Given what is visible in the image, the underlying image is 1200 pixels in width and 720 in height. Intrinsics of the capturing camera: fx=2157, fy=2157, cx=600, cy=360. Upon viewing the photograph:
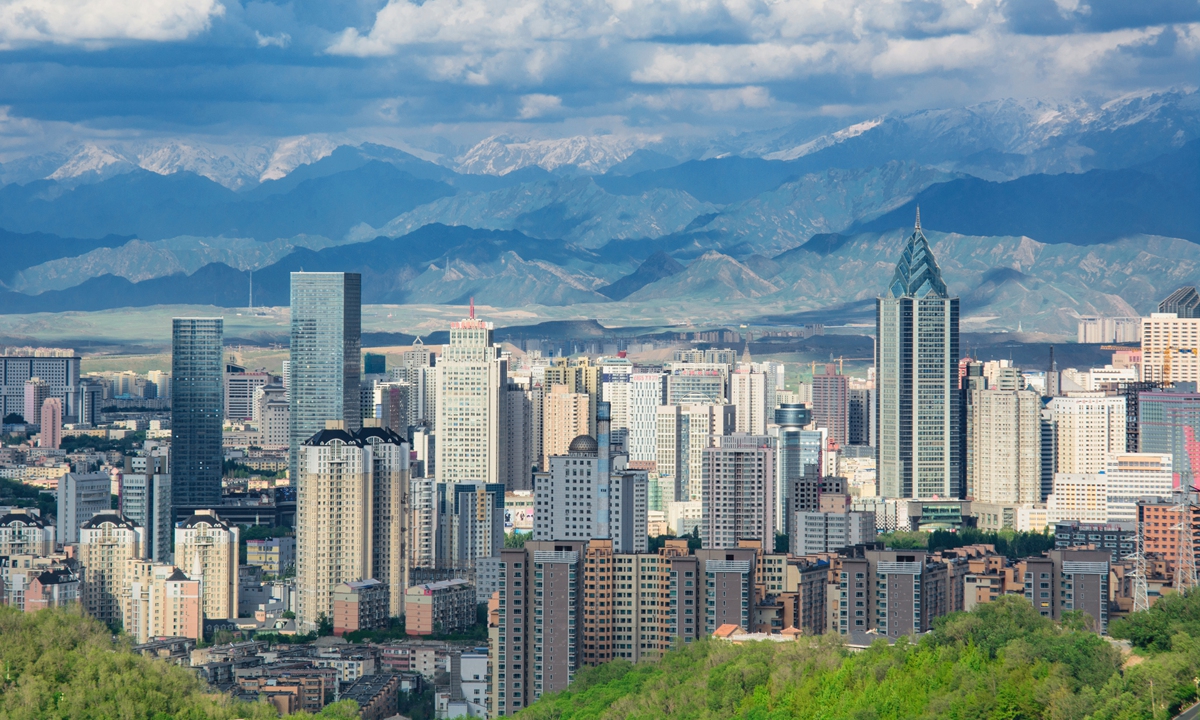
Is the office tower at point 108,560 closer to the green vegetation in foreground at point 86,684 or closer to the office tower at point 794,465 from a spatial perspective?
the green vegetation in foreground at point 86,684

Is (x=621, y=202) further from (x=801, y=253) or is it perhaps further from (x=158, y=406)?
(x=158, y=406)

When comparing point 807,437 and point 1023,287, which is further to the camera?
point 1023,287

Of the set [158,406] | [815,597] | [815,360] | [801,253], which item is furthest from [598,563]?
[801,253]

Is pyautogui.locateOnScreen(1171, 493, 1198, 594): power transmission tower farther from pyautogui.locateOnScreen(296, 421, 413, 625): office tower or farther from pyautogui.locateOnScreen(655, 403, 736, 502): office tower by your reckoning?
pyautogui.locateOnScreen(655, 403, 736, 502): office tower

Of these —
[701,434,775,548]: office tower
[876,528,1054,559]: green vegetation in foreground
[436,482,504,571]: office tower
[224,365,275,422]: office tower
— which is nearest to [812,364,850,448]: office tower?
[876,528,1054,559]: green vegetation in foreground

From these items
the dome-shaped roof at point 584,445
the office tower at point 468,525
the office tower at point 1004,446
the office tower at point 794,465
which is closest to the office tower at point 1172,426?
the office tower at point 1004,446

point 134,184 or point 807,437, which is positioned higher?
point 134,184
